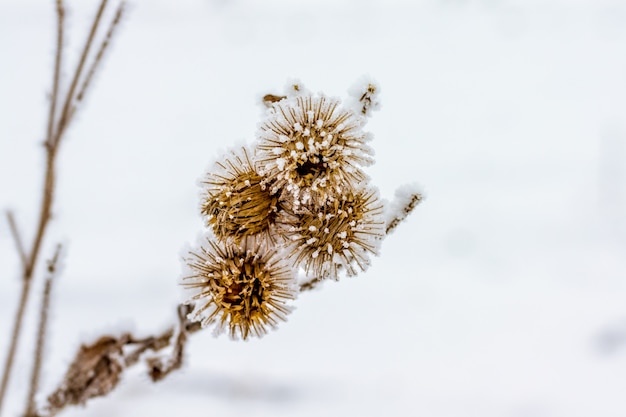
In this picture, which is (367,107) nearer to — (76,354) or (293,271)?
(293,271)

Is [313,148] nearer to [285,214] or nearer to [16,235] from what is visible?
[285,214]

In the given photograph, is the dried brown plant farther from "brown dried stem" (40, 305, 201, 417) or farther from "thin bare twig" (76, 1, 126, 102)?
"thin bare twig" (76, 1, 126, 102)

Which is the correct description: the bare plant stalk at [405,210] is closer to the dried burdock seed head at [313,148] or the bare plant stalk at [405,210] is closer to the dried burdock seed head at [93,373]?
the dried burdock seed head at [313,148]

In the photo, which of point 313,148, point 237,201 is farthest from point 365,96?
point 237,201

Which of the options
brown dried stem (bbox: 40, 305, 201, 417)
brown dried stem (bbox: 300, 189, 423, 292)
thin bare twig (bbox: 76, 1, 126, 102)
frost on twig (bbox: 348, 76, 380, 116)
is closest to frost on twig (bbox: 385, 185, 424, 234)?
brown dried stem (bbox: 300, 189, 423, 292)

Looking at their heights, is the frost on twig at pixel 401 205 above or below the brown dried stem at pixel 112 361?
above

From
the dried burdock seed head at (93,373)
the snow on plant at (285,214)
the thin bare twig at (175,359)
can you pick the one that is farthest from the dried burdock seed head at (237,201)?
the dried burdock seed head at (93,373)

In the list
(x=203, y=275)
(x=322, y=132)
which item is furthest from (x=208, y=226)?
(x=322, y=132)
